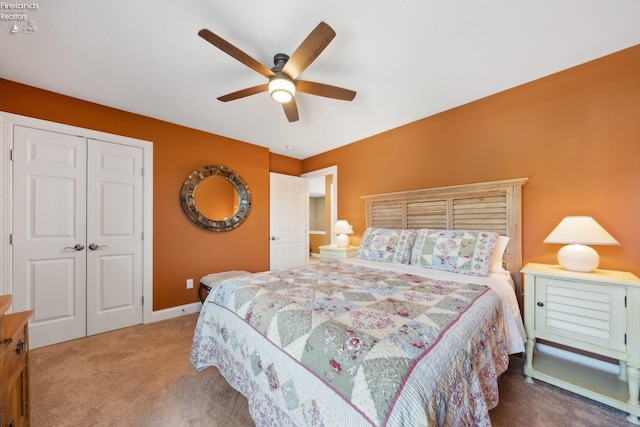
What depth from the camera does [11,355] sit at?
39.7 inches

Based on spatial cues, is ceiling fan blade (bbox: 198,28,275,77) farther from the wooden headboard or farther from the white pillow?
the white pillow

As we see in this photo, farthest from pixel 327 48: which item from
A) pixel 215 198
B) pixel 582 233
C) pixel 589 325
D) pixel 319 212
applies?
pixel 319 212

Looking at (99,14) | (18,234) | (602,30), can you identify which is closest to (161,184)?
(18,234)

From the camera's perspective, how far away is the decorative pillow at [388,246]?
2596mm

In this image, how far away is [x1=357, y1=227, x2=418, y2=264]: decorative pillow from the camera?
2.60 m

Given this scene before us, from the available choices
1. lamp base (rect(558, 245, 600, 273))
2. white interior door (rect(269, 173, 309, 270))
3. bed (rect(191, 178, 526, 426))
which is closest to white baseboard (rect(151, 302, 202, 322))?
white interior door (rect(269, 173, 309, 270))

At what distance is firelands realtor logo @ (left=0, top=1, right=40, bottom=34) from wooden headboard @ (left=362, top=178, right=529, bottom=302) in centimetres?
336

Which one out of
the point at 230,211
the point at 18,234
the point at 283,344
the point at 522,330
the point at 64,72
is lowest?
the point at 522,330

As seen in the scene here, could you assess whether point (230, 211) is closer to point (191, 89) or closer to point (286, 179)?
point (286, 179)

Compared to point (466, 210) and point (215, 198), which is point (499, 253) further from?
point (215, 198)

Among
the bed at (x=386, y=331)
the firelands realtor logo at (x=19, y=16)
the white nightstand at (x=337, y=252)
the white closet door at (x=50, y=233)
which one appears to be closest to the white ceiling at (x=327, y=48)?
the firelands realtor logo at (x=19, y=16)

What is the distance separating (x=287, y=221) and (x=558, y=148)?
355 cm

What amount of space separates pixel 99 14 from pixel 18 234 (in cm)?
213

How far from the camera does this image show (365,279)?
1.93m
